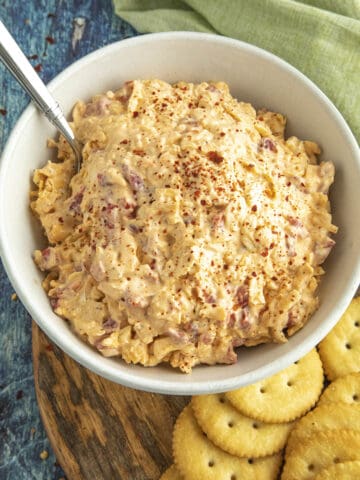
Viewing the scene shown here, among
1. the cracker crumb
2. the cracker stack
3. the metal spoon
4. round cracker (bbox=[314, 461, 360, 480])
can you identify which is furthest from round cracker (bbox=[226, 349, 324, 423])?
the metal spoon

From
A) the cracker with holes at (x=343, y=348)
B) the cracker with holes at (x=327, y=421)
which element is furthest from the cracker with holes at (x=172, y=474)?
the cracker with holes at (x=343, y=348)

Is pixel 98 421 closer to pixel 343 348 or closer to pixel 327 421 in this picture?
pixel 327 421

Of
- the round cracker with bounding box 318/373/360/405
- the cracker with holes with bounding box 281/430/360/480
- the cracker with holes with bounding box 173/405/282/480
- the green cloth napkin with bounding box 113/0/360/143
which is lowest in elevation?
the cracker with holes with bounding box 173/405/282/480

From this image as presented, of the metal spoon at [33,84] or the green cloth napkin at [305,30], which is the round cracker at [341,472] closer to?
the green cloth napkin at [305,30]

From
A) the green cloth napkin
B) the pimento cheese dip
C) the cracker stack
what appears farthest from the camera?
the green cloth napkin

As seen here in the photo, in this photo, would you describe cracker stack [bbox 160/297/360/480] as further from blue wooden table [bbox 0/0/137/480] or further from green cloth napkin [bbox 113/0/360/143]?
green cloth napkin [bbox 113/0/360/143]

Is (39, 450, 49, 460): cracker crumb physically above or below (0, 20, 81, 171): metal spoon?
below

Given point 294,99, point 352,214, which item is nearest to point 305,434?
point 352,214

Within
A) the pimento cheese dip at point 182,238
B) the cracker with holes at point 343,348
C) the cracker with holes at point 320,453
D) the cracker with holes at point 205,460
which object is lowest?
the cracker with holes at point 205,460

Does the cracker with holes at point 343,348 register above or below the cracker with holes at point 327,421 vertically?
above
